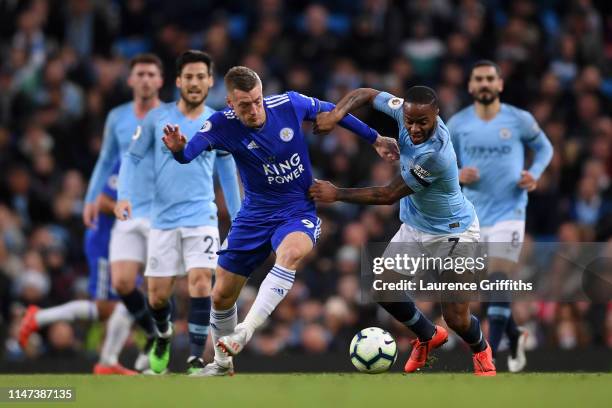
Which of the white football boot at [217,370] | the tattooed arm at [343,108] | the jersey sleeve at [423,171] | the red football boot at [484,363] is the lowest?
the white football boot at [217,370]

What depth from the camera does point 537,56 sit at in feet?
56.5

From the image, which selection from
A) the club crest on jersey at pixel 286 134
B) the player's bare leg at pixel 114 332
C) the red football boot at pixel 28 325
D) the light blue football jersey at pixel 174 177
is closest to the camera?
the club crest on jersey at pixel 286 134

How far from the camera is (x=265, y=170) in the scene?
30.5ft

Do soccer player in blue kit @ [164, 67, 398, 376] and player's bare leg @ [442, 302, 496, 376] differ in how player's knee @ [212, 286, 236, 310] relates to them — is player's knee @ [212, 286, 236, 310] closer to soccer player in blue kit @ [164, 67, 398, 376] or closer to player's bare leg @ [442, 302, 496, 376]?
soccer player in blue kit @ [164, 67, 398, 376]

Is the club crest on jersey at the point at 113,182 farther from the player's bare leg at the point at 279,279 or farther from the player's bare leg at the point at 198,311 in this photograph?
the player's bare leg at the point at 279,279

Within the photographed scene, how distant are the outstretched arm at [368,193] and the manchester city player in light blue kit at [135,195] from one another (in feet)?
8.88

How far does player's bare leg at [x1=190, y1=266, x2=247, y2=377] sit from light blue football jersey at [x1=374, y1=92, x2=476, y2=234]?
1.40 m

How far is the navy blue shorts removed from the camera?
931 cm

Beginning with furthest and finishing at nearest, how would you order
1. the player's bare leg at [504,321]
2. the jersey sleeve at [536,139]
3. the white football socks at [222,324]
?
the jersey sleeve at [536,139] → the player's bare leg at [504,321] → the white football socks at [222,324]

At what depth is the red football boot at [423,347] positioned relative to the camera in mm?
9859

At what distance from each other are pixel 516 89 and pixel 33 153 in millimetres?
6142

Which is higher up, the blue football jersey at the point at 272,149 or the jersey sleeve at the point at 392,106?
the jersey sleeve at the point at 392,106

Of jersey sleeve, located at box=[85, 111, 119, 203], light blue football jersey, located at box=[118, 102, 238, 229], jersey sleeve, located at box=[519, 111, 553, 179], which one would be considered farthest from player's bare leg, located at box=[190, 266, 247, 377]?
jersey sleeve, located at box=[519, 111, 553, 179]

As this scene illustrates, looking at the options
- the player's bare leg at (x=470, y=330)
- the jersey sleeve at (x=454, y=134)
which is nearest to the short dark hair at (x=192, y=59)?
the jersey sleeve at (x=454, y=134)
